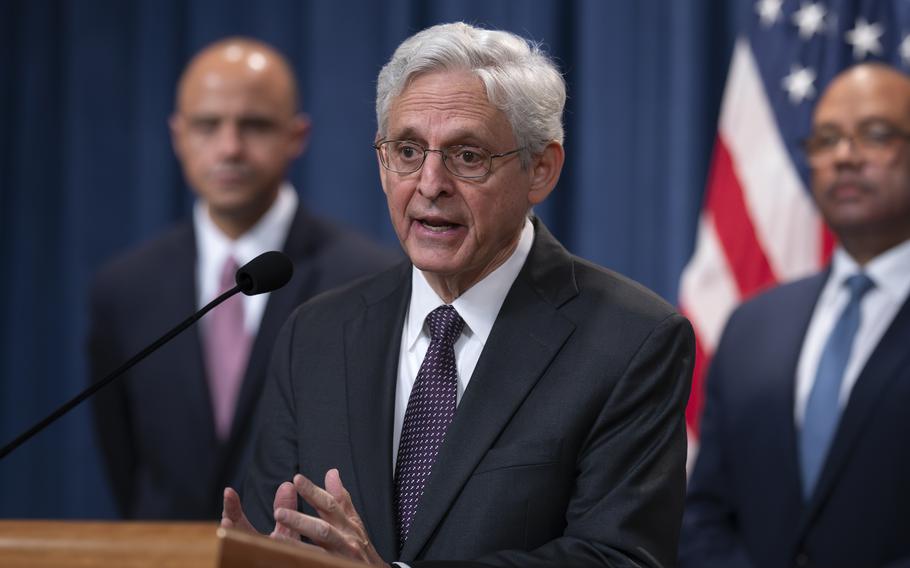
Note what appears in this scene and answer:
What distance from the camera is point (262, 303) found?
341 cm

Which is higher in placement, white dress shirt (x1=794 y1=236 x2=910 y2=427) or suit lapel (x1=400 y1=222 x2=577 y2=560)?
suit lapel (x1=400 y1=222 x2=577 y2=560)

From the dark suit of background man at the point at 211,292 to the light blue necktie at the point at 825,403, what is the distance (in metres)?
1.10

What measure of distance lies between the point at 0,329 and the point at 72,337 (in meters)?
0.28

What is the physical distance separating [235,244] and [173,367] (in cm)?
37

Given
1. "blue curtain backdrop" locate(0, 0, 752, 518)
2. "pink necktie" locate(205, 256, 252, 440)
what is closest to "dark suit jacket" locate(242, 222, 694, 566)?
"pink necktie" locate(205, 256, 252, 440)

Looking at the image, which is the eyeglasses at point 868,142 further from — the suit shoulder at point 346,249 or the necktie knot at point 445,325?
the necktie knot at point 445,325

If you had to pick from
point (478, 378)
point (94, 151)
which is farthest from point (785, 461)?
point (94, 151)

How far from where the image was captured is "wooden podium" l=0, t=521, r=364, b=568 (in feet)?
4.33

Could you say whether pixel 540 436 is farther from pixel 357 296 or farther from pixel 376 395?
pixel 357 296

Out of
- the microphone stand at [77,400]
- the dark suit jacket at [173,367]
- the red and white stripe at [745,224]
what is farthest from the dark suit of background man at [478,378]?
the red and white stripe at [745,224]

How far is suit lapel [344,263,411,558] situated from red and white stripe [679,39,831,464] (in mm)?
1876

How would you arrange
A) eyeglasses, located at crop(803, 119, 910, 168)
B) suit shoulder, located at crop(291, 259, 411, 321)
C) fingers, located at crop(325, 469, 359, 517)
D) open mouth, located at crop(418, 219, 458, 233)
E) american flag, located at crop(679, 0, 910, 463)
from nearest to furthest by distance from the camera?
fingers, located at crop(325, 469, 359, 517) < open mouth, located at crop(418, 219, 458, 233) < suit shoulder, located at crop(291, 259, 411, 321) < eyeglasses, located at crop(803, 119, 910, 168) < american flag, located at crop(679, 0, 910, 463)

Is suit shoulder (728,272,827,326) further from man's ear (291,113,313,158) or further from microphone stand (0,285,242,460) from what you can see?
microphone stand (0,285,242,460)

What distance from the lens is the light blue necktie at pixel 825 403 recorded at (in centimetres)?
311
